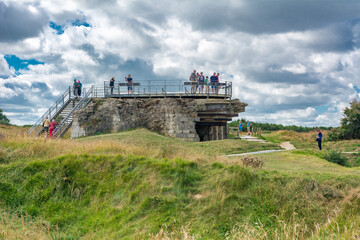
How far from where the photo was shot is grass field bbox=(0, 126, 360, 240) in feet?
28.8

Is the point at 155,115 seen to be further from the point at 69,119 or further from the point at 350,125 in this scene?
the point at 350,125

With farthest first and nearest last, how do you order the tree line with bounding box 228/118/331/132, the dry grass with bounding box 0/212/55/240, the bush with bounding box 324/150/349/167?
the tree line with bounding box 228/118/331/132 → the bush with bounding box 324/150/349/167 → the dry grass with bounding box 0/212/55/240

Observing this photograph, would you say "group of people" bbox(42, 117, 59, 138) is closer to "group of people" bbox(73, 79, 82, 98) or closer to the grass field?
"group of people" bbox(73, 79, 82, 98)

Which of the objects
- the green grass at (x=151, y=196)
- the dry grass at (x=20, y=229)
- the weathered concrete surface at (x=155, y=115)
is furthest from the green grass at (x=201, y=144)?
the dry grass at (x=20, y=229)

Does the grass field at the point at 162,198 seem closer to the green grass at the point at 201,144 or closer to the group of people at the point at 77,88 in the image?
the green grass at the point at 201,144

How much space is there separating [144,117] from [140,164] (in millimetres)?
17624

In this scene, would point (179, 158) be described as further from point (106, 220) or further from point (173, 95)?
point (173, 95)

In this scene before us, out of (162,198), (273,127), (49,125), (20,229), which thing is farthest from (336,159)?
(273,127)

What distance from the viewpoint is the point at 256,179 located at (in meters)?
10.5

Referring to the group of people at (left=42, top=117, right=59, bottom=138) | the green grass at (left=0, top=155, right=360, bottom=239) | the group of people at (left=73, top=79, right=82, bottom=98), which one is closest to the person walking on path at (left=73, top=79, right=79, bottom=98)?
the group of people at (left=73, top=79, right=82, bottom=98)

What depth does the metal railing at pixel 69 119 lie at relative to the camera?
26844 mm

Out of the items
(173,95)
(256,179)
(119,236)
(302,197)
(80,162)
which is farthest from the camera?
(173,95)

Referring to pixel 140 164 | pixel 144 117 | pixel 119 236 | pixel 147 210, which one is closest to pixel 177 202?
pixel 147 210

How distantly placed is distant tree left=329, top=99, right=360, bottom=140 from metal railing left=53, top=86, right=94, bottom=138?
25.2 metres
